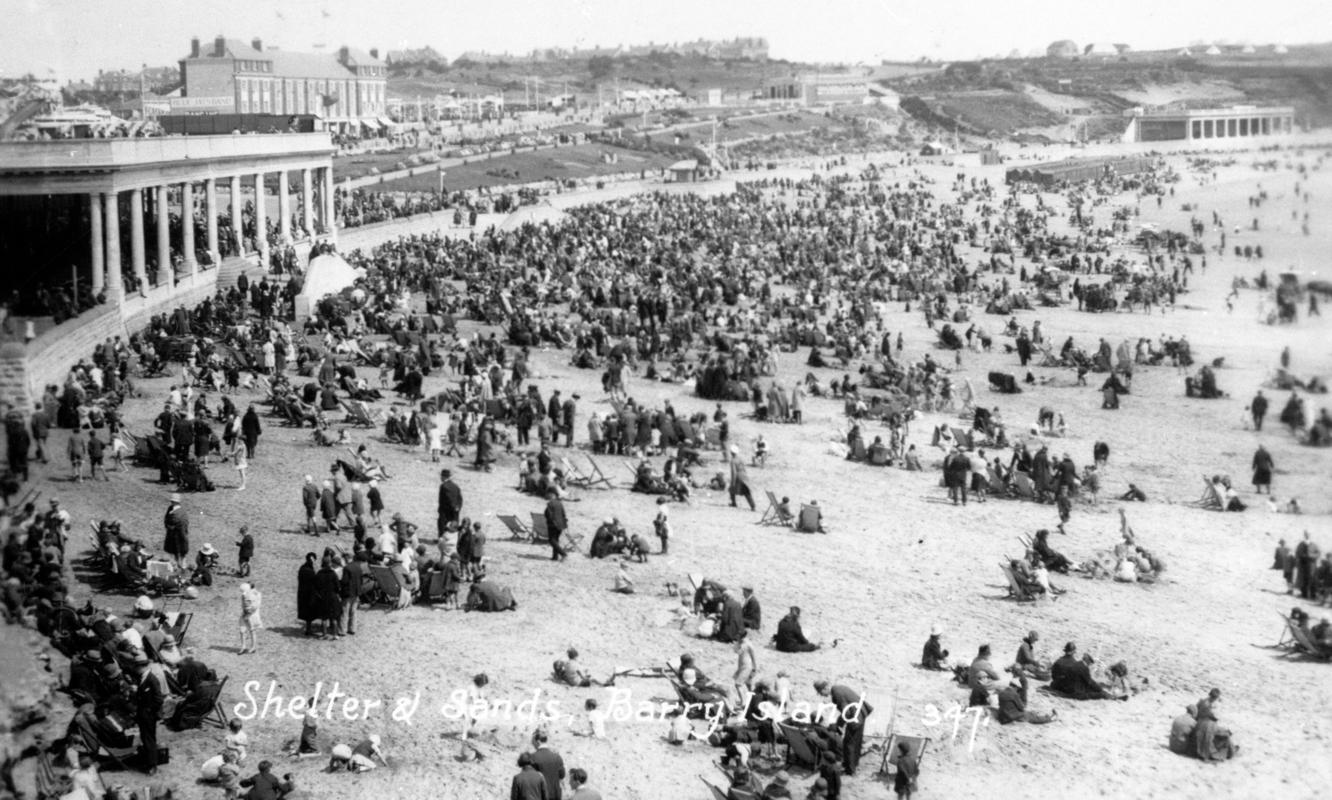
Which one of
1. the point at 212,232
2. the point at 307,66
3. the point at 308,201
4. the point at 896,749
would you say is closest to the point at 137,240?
the point at 212,232

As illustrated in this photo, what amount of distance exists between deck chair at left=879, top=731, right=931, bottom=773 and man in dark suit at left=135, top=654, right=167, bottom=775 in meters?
6.22

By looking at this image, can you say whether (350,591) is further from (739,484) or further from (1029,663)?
(739,484)

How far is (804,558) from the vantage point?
19.8m

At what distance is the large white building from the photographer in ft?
283

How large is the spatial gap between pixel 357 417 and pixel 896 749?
15.3 metres

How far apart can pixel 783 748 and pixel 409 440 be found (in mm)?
12953

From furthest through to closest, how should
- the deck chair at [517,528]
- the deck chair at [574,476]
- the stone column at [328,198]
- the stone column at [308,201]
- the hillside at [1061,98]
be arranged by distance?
1. the hillside at [1061,98]
2. the stone column at [328,198]
3. the stone column at [308,201]
4. the deck chair at [574,476]
5. the deck chair at [517,528]

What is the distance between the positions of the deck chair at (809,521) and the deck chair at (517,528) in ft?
13.5

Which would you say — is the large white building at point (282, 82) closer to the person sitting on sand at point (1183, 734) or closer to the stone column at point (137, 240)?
the stone column at point (137, 240)

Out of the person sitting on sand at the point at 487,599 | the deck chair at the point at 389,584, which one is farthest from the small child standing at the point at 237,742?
the person sitting on sand at the point at 487,599

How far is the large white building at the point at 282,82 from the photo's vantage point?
3396 inches

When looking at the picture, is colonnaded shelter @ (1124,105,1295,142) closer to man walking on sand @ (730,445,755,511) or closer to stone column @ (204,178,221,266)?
stone column @ (204,178,221,266)

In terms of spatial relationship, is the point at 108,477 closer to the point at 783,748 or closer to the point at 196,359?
the point at 196,359

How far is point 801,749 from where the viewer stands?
12547mm
